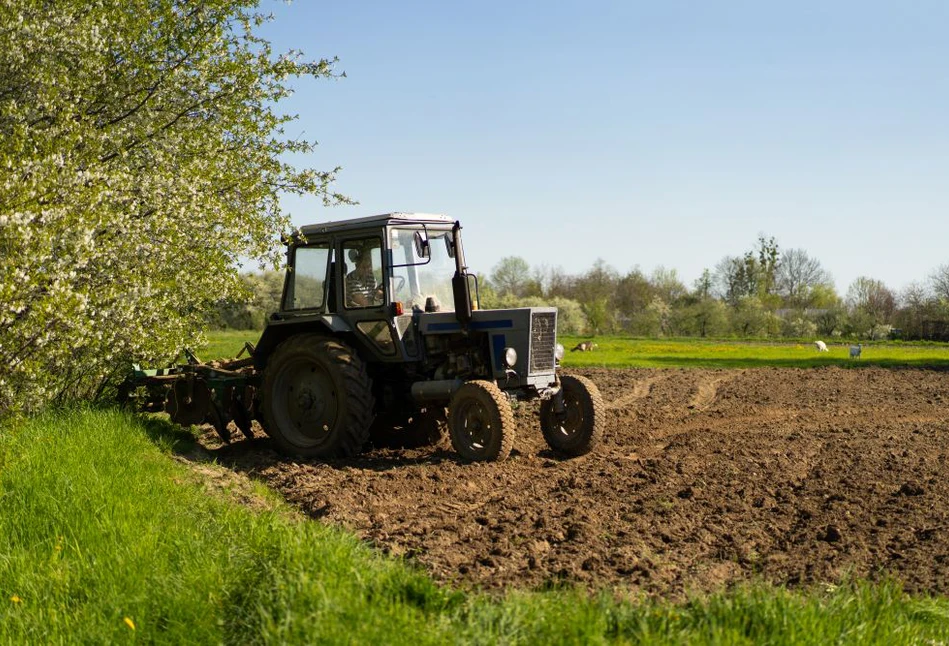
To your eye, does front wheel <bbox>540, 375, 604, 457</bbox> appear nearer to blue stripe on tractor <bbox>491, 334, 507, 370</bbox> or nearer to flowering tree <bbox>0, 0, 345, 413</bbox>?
blue stripe on tractor <bbox>491, 334, 507, 370</bbox>

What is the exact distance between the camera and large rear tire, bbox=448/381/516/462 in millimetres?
9203

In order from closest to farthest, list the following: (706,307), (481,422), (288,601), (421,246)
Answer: (288,601) → (481,422) → (421,246) → (706,307)

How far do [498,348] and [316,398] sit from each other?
2126 millimetres

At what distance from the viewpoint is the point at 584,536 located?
256 inches

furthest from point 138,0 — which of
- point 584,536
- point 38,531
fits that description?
point 584,536

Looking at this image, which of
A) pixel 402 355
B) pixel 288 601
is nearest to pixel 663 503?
pixel 402 355

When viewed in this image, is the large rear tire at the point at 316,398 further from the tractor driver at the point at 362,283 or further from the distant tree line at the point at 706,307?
the distant tree line at the point at 706,307

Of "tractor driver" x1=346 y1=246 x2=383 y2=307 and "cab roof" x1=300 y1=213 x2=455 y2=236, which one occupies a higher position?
"cab roof" x1=300 y1=213 x2=455 y2=236

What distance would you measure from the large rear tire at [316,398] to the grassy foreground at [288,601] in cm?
324

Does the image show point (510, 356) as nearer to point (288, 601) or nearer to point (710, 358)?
point (288, 601)

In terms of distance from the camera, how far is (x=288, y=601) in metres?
4.33

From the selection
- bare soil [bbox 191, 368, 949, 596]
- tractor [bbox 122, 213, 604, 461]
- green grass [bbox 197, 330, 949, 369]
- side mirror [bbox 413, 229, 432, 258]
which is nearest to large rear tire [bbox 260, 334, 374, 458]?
tractor [bbox 122, 213, 604, 461]

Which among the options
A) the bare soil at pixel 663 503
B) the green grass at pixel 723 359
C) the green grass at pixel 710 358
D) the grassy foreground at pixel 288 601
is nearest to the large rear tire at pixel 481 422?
the bare soil at pixel 663 503

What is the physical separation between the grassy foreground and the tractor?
10.7ft
